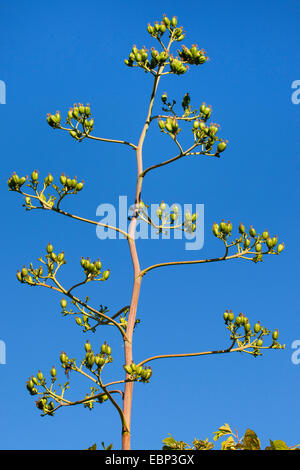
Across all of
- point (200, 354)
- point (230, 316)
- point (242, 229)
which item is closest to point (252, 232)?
point (242, 229)

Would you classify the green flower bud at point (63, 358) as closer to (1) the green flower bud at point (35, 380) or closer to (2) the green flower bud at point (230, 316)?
(1) the green flower bud at point (35, 380)

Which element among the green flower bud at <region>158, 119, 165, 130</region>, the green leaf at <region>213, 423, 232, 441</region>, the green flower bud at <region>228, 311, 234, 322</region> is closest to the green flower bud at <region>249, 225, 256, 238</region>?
the green flower bud at <region>228, 311, 234, 322</region>

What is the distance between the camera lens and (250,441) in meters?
4.09

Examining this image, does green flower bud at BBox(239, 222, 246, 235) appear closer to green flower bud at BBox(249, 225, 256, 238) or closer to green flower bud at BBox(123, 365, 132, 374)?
green flower bud at BBox(249, 225, 256, 238)

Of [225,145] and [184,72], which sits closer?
[225,145]

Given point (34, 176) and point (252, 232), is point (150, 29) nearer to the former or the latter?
point (34, 176)

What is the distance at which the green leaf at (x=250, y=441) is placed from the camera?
13.3 feet

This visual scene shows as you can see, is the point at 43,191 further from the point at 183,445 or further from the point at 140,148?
the point at 183,445

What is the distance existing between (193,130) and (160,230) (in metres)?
1.24
